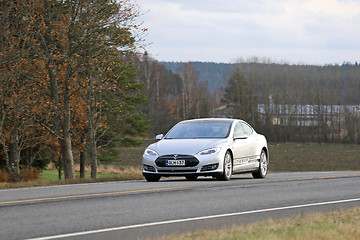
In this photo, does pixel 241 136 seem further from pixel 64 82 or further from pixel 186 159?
pixel 64 82

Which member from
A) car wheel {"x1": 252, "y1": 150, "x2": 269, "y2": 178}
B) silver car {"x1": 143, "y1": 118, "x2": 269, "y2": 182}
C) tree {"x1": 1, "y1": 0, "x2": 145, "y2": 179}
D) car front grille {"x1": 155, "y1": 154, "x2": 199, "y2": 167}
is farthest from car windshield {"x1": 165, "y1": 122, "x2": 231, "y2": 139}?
tree {"x1": 1, "y1": 0, "x2": 145, "y2": 179}

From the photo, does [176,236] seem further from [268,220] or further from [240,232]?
[268,220]

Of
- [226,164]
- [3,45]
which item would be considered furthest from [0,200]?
[3,45]

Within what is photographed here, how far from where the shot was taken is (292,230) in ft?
26.8

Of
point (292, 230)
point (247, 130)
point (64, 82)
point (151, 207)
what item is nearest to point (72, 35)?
point (64, 82)

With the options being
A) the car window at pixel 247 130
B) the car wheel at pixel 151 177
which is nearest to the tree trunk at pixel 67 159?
the car window at pixel 247 130

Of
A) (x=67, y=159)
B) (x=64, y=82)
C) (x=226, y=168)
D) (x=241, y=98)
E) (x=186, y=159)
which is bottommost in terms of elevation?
(x=67, y=159)

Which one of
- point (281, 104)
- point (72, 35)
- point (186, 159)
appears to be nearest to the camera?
point (186, 159)

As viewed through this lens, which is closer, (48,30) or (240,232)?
(240,232)

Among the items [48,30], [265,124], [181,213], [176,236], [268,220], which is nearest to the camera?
[176,236]

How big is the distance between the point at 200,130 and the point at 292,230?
Result: 34.2 ft

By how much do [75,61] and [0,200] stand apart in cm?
1520

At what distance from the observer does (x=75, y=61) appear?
26.6m

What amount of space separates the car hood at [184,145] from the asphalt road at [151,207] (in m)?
1.74
